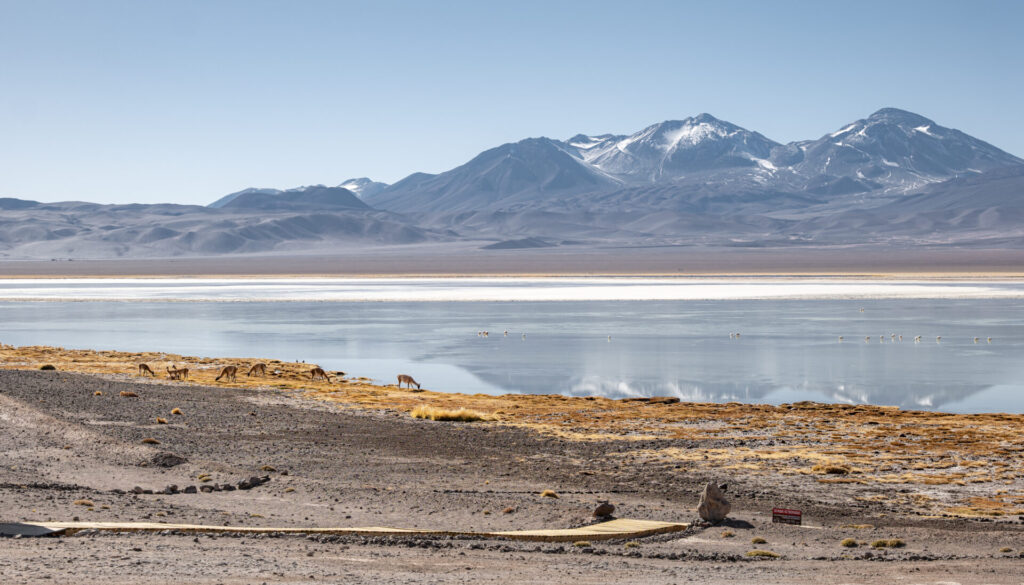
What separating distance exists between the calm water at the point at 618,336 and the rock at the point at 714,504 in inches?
524

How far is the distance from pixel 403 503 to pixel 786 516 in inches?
176

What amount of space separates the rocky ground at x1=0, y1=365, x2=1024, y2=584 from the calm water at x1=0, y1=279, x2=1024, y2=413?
8642mm

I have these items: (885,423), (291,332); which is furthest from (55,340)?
(885,423)

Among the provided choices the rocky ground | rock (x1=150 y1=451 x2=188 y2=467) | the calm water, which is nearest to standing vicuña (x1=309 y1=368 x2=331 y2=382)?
the calm water

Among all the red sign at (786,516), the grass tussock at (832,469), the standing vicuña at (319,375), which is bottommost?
the standing vicuña at (319,375)

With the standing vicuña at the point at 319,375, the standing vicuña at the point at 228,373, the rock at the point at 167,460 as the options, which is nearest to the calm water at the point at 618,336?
the standing vicuña at the point at 319,375

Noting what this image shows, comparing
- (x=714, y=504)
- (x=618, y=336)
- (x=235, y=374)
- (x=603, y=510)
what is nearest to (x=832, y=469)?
(x=714, y=504)

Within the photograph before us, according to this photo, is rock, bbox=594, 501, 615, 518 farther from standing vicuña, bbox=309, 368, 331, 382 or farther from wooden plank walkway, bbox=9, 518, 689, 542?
standing vicuña, bbox=309, 368, 331, 382

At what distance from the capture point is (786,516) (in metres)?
12.7

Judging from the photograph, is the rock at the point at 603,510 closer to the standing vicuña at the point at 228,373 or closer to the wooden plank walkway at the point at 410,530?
the wooden plank walkway at the point at 410,530

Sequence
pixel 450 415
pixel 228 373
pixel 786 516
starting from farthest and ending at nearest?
pixel 228 373 < pixel 450 415 < pixel 786 516

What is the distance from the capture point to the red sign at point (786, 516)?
12.6 m

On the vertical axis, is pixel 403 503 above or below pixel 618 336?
above

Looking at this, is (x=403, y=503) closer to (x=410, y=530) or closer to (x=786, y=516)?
(x=410, y=530)
